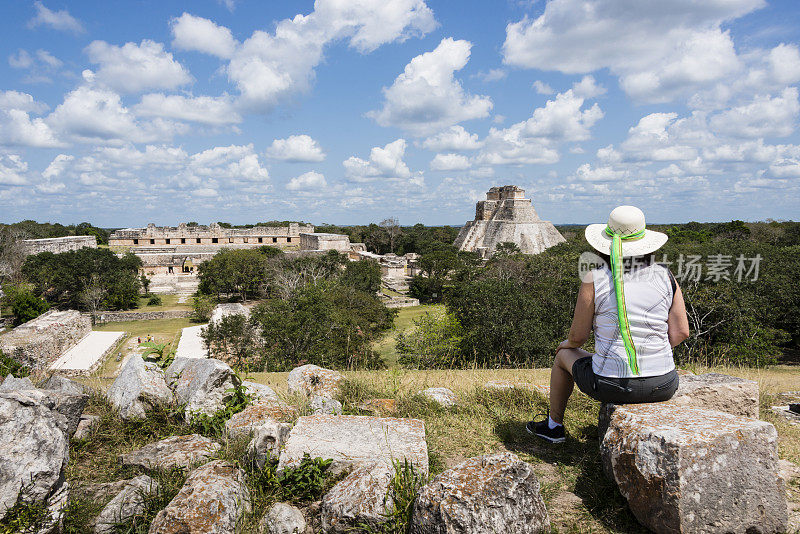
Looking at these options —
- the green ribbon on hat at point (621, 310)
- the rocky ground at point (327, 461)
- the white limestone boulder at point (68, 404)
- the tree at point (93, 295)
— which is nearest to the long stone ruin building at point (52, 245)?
the tree at point (93, 295)

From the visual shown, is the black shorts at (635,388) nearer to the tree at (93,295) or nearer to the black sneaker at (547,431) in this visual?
the black sneaker at (547,431)

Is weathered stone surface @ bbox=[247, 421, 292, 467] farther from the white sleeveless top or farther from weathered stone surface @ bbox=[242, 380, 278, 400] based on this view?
the white sleeveless top

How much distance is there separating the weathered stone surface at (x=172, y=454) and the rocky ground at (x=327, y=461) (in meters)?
0.01

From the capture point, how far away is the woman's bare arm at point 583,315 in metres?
2.48

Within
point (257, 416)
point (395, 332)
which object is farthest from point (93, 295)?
point (257, 416)

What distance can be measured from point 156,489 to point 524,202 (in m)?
45.5

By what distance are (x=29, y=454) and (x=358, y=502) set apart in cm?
167

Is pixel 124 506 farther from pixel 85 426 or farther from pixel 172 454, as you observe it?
pixel 85 426

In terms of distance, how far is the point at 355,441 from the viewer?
102 inches

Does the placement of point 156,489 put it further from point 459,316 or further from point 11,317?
point 11,317

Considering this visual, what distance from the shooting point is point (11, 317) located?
21875mm

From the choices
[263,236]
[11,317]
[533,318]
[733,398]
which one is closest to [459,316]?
[533,318]

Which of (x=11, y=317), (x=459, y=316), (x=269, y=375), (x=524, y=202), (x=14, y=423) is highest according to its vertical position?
(x=524, y=202)

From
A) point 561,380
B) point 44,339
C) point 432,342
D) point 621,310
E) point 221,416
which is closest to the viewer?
point 621,310
